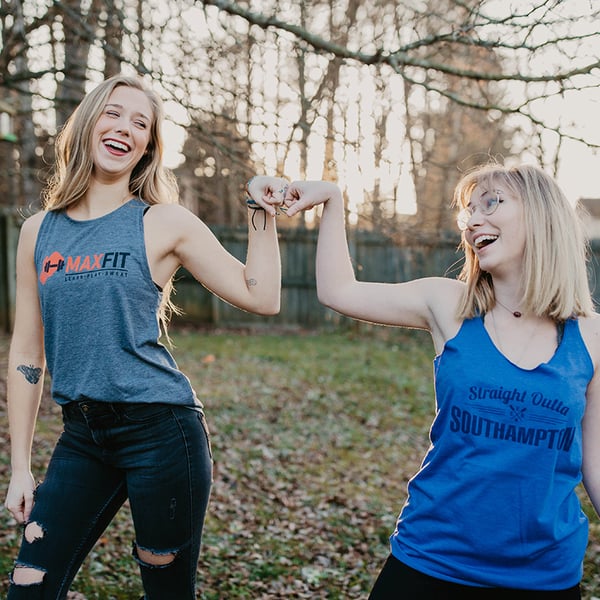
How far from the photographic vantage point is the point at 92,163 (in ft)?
7.46

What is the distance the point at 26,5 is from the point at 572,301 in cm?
461

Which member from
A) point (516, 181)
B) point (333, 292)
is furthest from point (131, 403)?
point (516, 181)

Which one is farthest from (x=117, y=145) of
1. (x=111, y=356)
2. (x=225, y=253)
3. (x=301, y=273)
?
(x=301, y=273)

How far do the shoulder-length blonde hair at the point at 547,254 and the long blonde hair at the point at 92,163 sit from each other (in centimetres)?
114

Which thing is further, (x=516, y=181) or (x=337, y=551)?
(x=337, y=551)

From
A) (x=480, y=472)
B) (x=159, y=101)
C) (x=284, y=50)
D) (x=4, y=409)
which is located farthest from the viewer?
(x=4, y=409)

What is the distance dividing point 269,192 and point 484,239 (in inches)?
29.6

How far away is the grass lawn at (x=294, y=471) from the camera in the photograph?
3.91 metres

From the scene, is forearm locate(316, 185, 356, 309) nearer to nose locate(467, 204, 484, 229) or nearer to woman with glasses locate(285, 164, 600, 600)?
woman with glasses locate(285, 164, 600, 600)

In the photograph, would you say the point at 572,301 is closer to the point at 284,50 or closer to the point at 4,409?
the point at 284,50

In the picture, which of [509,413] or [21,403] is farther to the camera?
[21,403]

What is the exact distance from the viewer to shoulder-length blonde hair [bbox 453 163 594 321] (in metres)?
1.92

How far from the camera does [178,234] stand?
2.18 meters

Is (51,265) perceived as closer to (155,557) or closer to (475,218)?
(155,557)
